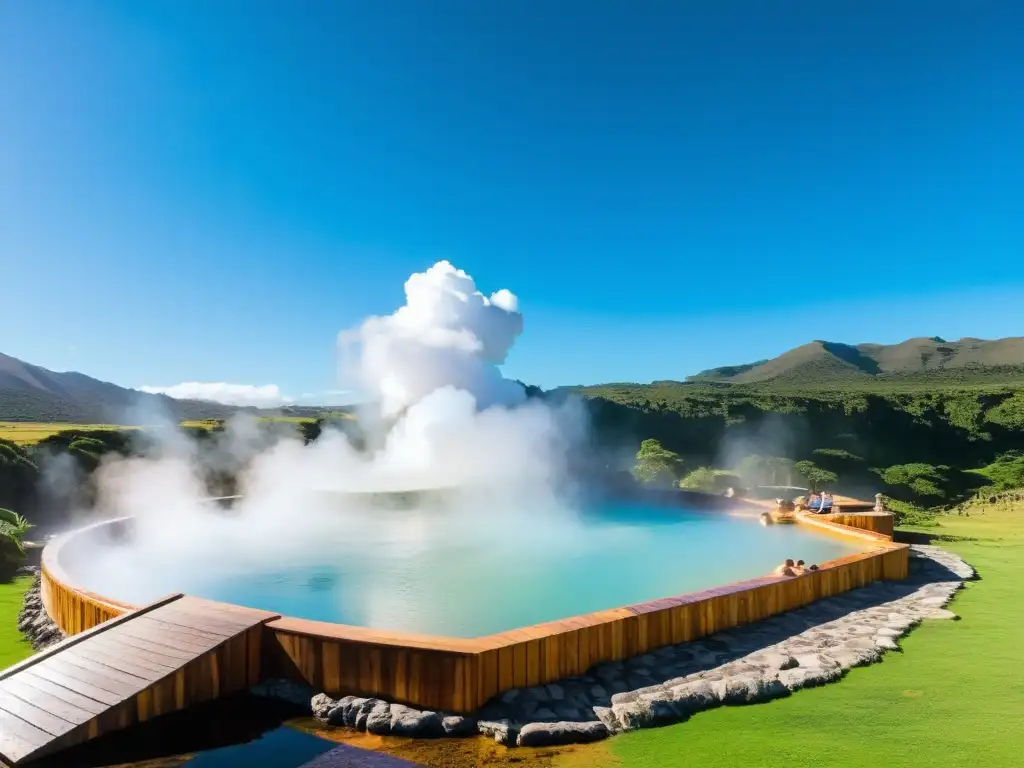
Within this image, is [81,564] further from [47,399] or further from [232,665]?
[47,399]

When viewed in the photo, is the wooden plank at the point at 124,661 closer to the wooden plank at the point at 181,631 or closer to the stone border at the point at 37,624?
the wooden plank at the point at 181,631

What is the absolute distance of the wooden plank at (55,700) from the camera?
14.7 feet

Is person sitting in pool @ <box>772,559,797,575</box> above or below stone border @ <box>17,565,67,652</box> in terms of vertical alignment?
above

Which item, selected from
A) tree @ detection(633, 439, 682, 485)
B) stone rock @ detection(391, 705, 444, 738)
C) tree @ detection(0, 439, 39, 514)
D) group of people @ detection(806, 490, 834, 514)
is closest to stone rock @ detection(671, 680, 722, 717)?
stone rock @ detection(391, 705, 444, 738)

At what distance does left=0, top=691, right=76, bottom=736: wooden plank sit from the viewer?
171 inches

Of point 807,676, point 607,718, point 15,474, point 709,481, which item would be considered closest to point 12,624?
point 607,718

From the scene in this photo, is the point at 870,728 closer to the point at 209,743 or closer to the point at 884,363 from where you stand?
the point at 209,743

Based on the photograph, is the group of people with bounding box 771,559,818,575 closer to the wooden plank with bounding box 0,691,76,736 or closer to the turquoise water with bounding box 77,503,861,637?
the turquoise water with bounding box 77,503,861,637

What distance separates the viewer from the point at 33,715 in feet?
14.9

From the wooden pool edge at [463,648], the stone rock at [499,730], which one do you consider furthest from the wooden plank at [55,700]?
the stone rock at [499,730]

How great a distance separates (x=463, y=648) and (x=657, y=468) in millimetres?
18845

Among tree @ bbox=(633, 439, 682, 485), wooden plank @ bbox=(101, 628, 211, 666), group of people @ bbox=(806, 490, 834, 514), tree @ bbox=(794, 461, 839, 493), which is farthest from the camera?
tree @ bbox=(633, 439, 682, 485)

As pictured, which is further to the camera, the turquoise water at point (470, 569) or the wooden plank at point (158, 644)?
the turquoise water at point (470, 569)

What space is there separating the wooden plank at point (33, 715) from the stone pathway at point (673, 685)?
5.28ft
